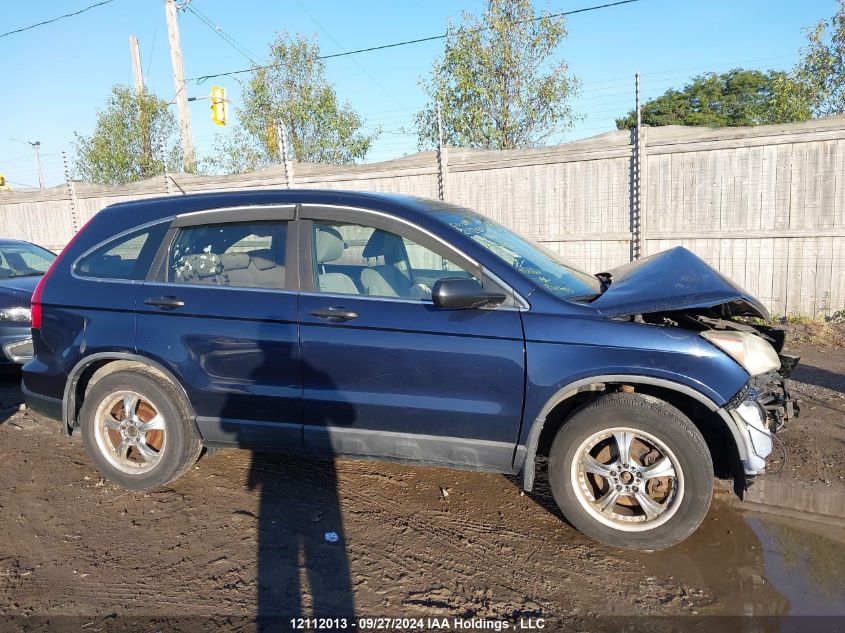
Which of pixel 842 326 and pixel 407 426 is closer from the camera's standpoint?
pixel 407 426

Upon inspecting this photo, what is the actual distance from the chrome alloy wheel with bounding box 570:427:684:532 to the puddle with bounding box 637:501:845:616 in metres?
0.23

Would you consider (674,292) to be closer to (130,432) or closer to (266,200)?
(266,200)

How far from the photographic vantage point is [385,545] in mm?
3195

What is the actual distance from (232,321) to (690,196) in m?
6.76

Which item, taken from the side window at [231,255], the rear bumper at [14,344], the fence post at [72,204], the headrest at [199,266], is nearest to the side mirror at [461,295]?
the side window at [231,255]

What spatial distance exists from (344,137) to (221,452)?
44.2ft

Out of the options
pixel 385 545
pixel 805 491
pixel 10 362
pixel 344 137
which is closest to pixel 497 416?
pixel 385 545

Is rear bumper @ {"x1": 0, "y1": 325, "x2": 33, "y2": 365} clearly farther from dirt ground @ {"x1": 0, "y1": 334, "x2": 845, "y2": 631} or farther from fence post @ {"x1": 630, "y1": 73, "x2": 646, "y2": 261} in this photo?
fence post @ {"x1": 630, "y1": 73, "x2": 646, "y2": 261}

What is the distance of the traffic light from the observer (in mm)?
16047

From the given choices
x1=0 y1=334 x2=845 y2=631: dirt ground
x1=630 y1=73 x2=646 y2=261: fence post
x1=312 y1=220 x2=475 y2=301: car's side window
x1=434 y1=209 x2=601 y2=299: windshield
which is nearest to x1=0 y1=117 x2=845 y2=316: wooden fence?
x1=630 y1=73 x2=646 y2=261: fence post

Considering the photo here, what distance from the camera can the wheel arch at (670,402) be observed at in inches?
117

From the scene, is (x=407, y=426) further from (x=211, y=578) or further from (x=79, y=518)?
(x=79, y=518)

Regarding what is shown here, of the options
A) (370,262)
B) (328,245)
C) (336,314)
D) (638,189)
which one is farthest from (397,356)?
(638,189)

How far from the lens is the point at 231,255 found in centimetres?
377
